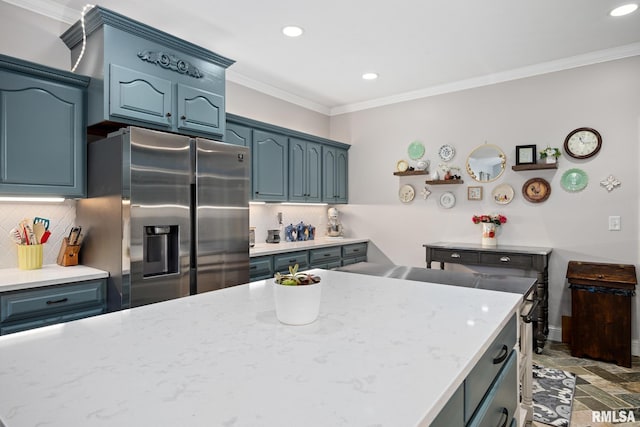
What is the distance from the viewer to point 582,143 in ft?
11.6

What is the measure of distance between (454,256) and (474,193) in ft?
2.70

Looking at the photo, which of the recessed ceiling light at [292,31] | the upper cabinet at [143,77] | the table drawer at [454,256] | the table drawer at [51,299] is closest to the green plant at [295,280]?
the table drawer at [51,299]

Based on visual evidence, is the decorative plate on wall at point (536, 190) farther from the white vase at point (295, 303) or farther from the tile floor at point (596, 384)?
the white vase at point (295, 303)

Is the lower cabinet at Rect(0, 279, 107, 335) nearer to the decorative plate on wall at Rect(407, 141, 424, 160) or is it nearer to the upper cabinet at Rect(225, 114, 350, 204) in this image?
the upper cabinet at Rect(225, 114, 350, 204)

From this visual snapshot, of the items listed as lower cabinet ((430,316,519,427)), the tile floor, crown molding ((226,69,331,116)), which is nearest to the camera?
lower cabinet ((430,316,519,427))

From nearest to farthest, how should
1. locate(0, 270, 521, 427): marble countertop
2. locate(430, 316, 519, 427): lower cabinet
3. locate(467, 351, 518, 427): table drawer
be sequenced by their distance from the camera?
locate(0, 270, 521, 427): marble countertop < locate(430, 316, 519, 427): lower cabinet < locate(467, 351, 518, 427): table drawer

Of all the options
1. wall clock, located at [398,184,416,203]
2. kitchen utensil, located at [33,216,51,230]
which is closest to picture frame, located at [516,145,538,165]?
wall clock, located at [398,184,416,203]

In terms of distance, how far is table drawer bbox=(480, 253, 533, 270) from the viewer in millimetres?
3428

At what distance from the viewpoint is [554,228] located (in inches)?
145

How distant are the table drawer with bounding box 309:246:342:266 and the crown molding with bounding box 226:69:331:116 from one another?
189 cm

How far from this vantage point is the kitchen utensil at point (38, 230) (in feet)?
8.27

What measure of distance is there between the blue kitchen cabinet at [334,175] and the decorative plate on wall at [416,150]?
93 cm

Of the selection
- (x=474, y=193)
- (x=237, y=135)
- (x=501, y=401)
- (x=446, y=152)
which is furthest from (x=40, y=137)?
(x=474, y=193)

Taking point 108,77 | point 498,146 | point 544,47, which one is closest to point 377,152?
point 498,146
